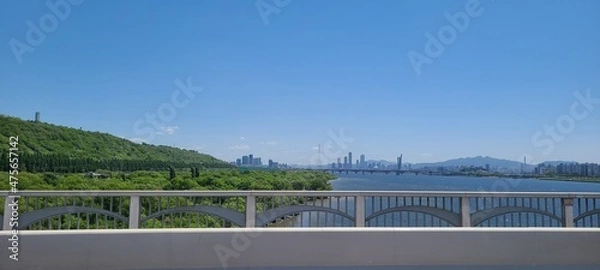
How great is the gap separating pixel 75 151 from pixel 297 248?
59.2 metres

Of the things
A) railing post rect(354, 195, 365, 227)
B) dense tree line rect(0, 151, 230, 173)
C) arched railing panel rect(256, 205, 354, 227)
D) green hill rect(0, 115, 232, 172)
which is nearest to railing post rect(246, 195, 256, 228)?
arched railing panel rect(256, 205, 354, 227)

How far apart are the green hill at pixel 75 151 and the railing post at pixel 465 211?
32.4 metres

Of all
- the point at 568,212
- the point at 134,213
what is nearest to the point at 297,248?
the point at 134,213

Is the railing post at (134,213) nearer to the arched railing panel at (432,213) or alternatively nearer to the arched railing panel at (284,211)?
the arched railing panel at (284,211)

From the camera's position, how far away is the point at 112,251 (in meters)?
3.11

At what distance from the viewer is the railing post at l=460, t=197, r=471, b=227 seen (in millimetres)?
5500

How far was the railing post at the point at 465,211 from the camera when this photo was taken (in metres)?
5.50

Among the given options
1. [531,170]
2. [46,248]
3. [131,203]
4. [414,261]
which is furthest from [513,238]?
[531,170]

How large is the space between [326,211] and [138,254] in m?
3.35

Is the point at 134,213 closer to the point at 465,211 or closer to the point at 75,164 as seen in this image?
the point at 465,211

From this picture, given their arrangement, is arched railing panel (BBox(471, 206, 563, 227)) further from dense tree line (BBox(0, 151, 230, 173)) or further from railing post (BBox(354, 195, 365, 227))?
dense tree line (BBox(0, 151, 230, 173))

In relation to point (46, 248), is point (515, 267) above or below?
below

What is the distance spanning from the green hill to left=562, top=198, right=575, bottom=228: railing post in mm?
33383

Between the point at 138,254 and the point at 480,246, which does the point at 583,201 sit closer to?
the point at 480,246
